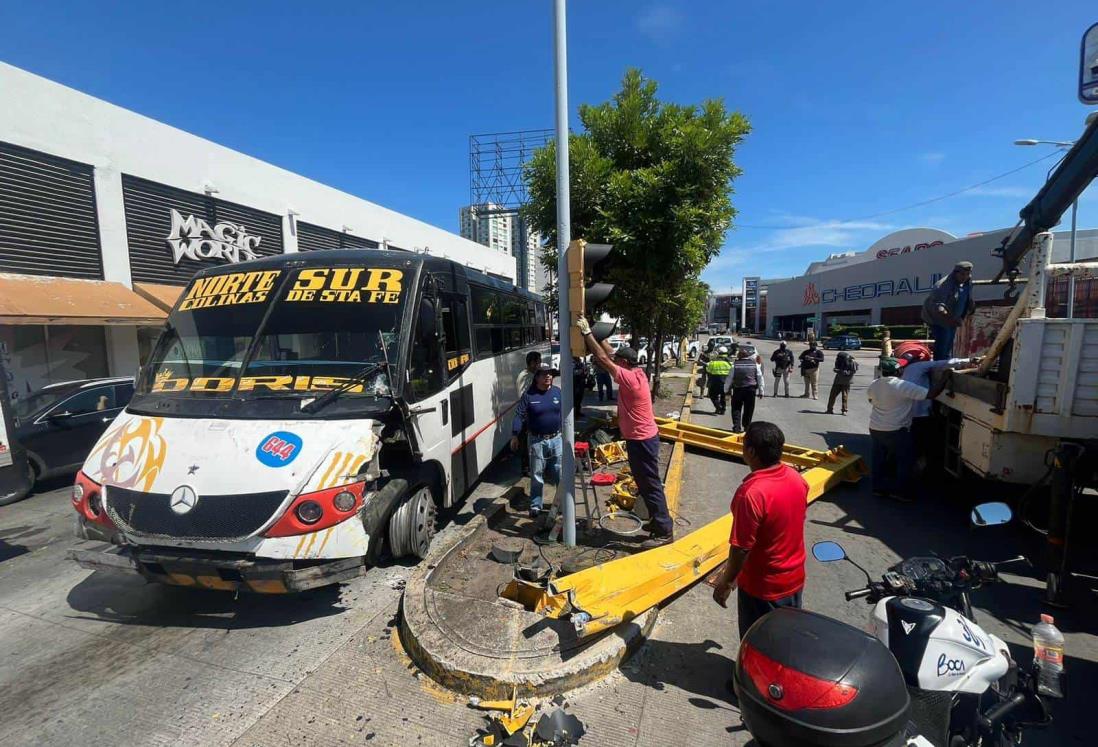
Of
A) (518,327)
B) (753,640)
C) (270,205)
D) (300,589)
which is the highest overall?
(270,205)

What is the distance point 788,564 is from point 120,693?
4.07m

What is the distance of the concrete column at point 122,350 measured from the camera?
13.0m

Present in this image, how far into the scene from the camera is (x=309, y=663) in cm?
335

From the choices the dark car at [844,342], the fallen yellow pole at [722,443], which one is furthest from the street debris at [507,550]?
the dark car at [844,342]

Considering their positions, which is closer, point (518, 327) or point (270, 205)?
point (518, 327)

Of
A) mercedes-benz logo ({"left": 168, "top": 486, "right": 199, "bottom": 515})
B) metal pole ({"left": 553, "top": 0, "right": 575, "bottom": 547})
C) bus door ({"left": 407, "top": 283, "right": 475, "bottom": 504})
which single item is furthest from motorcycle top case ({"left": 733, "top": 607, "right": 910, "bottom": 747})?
mercedes-benz logo ({"left": 168, "top": 486, "right": 199, "bottom": 515})

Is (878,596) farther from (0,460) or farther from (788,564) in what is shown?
(0,460)

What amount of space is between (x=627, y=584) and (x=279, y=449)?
2.67 meters

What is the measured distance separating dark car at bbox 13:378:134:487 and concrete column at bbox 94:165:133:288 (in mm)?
6293

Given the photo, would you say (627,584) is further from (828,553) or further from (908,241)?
(908,241)

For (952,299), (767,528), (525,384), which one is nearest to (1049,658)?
(767,528)

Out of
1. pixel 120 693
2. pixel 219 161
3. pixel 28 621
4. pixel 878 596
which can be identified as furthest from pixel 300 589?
pixel 219 161

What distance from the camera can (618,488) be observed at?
623cm

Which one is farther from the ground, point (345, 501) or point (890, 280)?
point (890, 280)
